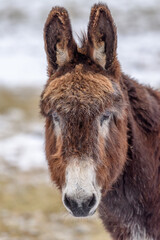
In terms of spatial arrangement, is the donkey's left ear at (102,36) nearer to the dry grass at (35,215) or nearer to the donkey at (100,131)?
the donkey at (100,131)

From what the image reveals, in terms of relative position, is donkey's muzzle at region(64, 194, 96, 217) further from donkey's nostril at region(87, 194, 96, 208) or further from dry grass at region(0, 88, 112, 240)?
dry grass at region(0, 88, 112, 240)

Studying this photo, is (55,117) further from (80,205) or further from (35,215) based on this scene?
(35,215)

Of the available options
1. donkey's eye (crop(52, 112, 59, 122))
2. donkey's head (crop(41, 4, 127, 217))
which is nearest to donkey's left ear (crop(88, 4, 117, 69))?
donkey's head (crop(41, 4, 127, 217))

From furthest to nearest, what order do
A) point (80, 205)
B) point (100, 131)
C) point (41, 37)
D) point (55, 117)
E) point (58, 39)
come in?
1. point (41, 37)
2. point (58, 39)
3. point (55, 117)
4. point (100, 131)
5. point (80, 205)

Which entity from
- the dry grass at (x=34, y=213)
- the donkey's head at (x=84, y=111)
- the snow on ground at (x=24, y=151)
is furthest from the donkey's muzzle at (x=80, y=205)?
the snow on ground at (x=24, y=151)

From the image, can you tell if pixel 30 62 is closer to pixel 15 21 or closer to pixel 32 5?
pixel 15 21

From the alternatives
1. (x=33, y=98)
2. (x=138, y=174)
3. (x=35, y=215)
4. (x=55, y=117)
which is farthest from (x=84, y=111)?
(x=33, y=98)

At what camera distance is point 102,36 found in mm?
5035

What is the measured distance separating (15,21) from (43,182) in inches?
1065

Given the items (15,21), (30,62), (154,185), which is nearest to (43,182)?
(154,185)

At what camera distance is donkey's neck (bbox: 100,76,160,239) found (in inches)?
208

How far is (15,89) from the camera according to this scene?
942 inches

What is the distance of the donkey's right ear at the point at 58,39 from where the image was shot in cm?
509

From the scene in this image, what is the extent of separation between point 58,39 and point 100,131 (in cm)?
122
